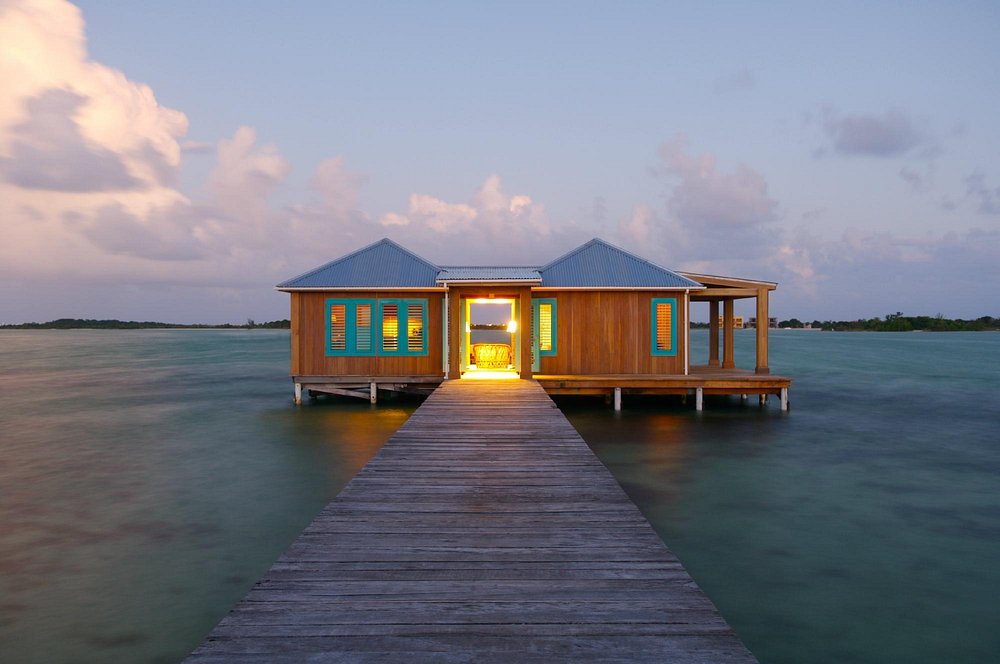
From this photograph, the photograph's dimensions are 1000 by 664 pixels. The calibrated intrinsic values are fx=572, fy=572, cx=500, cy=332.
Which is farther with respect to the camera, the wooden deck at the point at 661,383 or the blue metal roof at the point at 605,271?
the blue metal roof at the point at 605,271

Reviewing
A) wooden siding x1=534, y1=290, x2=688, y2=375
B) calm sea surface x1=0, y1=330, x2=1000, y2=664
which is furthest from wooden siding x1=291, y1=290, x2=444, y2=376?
wooden siding x1=534, y1=290, x2=688, y2=375

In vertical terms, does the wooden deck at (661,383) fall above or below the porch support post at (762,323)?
below

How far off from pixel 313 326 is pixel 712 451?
1143 cm

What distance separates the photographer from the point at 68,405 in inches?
865

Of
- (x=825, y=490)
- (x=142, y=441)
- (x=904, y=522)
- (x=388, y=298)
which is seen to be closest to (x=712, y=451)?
(x=825, y=490)

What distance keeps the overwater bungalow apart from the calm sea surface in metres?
1.21

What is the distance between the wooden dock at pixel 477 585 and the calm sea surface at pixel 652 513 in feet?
7.52

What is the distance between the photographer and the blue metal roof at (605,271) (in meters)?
16.3

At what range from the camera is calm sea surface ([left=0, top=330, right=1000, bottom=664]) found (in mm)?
5617

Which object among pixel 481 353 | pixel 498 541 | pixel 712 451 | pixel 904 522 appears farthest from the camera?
pixel 481 353

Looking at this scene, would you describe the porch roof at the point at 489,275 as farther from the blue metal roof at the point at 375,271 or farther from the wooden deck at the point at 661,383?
the wooden deck at the point at 661,383

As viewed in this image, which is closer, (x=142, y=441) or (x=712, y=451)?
(x=712, y=451)

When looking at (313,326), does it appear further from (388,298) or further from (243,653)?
(243,653)

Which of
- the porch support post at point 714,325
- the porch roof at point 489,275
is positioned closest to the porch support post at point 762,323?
the porch support post at point 714,325
